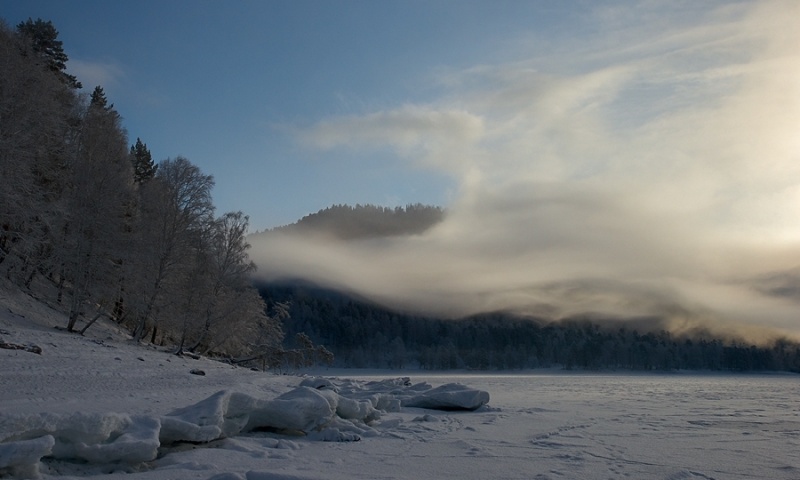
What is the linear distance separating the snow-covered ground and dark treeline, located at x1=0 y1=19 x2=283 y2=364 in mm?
7795

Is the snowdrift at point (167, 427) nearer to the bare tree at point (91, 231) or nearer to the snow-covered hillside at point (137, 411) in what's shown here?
the snow-covered hillside at point (137, 411)

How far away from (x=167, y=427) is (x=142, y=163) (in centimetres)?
4511

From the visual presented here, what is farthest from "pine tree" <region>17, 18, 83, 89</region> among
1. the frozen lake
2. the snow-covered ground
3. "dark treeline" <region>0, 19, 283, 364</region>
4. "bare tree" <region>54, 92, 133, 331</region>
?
the frozen lake

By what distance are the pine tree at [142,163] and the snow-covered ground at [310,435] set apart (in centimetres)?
2931

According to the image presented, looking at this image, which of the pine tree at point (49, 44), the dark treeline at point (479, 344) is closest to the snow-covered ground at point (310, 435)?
the pine tree at point (49, 44)

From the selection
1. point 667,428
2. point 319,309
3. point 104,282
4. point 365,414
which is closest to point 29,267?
point 104,282

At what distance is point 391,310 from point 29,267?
14263cm

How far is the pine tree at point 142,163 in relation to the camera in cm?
4872

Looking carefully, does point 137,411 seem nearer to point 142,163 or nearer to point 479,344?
point 142,163

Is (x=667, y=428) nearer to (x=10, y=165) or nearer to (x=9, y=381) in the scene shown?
(x=9, y=381)

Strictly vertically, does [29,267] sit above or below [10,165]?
below

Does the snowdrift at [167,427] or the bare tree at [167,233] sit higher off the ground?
the bare tree at [167,233]

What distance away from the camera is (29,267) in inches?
1208

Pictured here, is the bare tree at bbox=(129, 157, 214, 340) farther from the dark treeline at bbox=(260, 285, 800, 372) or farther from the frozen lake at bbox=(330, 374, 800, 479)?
the dark treeline at bbox=(260, 285, 800, 372)
